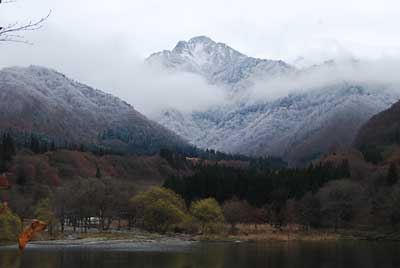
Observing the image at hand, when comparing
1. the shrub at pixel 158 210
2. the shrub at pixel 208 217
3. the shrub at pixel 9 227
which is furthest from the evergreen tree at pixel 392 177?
the shrub at pixel 9 227

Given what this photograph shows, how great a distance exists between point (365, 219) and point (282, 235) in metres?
18.7

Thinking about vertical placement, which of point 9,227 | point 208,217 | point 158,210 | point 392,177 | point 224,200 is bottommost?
point 9,227

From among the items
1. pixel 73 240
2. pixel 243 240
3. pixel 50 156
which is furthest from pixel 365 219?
pixel 50 156

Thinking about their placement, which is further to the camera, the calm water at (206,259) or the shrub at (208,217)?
the shrub at (208,217)

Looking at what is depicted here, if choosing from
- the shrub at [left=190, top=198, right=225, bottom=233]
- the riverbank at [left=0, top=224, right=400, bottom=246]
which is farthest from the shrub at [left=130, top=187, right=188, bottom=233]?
the riverbank at [left=0, top=224, right=400, bottom=246]

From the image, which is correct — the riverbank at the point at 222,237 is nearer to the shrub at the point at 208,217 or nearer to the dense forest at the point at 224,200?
the shrub at the point at 208,217

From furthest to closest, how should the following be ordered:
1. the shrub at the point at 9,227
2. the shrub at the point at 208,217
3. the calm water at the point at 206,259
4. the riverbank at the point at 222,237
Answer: the shrub at the point at 208,217 < the riverbank at the point at 222,237 < the shrub at the point at 9,227 < the calm water at the point at 206,259

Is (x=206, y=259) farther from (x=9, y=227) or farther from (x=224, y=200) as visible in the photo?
(x=224, y=200)

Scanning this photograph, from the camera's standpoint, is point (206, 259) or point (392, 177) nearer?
point (206, 259)

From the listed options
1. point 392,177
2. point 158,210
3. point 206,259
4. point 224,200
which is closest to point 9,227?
point 158,210

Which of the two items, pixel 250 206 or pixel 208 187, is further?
pixel 208 187

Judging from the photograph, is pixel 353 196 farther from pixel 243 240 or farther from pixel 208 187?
pixel 208 187

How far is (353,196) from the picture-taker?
118812mm

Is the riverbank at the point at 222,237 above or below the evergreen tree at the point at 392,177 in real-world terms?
below
